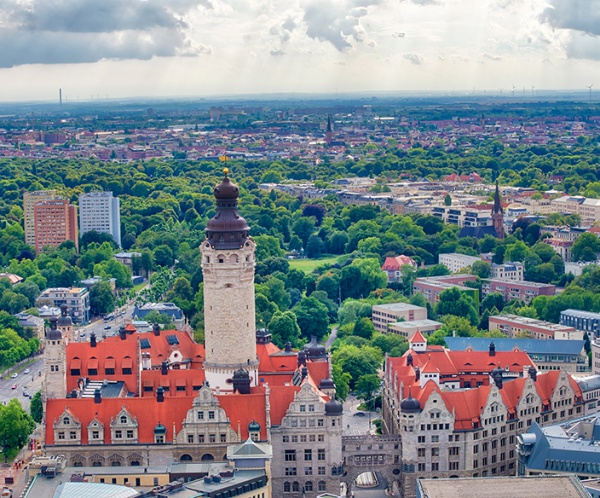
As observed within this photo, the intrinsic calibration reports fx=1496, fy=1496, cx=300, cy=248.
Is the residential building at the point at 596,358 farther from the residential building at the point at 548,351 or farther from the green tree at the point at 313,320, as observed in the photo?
the green tree at the point at 313,320

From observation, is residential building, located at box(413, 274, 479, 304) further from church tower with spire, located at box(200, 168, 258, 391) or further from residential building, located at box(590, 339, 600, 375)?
church tower with spire, located at box(200, 168, 258, 391)

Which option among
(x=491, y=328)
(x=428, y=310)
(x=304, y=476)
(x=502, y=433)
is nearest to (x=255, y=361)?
(x=304, y=476)

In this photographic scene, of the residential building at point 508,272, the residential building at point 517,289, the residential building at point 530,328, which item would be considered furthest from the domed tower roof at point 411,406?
the residential building at point 508,272

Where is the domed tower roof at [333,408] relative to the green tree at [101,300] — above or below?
above

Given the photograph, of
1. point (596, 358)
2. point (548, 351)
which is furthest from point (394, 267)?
point (596, 358)

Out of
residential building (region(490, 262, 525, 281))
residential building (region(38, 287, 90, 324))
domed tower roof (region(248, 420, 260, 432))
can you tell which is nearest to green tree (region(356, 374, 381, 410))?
domed tower roof (region(248, 420, 260, 432))

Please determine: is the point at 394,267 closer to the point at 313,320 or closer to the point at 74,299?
the point at 313,320
